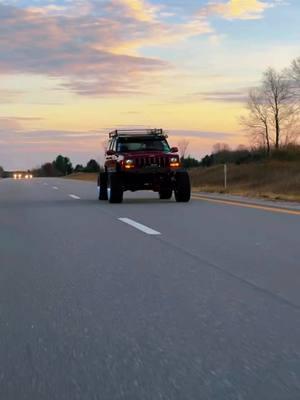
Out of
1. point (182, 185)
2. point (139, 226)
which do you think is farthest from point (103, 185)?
point (139, 226)

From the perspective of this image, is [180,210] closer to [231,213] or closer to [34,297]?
[231,213]

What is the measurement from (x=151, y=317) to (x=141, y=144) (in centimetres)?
1522

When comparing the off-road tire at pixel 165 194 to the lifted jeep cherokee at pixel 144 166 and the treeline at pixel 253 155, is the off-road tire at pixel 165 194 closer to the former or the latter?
the lifted jeep cherokee at pixel 144 166

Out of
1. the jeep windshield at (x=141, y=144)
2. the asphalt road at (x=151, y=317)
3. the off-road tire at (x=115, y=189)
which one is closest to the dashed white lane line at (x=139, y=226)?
the asphalt road at (x=151, y=317)

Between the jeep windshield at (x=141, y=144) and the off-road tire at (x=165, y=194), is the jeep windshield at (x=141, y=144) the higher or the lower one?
the higher one

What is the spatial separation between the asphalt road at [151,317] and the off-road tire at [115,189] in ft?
27.2

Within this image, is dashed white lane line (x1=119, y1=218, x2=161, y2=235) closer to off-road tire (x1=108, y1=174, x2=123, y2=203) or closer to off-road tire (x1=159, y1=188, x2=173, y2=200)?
off-road tire (x1=108, y1=174, x2=123, y2=203)

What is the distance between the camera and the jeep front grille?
1956 centimetres

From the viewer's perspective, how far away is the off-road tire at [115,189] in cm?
1953

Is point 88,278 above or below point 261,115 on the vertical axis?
below

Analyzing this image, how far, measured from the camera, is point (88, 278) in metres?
7.34

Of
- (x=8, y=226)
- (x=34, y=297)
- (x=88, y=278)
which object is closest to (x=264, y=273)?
(x=88, y=278)

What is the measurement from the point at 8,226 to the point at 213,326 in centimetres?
889

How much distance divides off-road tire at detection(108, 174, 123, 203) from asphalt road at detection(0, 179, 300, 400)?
27.2ft
